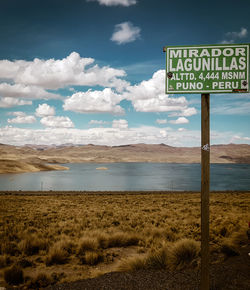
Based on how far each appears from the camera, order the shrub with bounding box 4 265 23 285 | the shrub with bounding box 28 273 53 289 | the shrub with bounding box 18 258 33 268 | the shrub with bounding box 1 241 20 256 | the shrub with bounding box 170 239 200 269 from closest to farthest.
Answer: the shrub with bounding box 28 273 53 289 < the shrub with bounding box 4 265 23 285 < the shrub with bounding box 170 239 200 269 < the shrub with bounding box 18 258 33 268 < the shrub with bounding box 1 241 20 256

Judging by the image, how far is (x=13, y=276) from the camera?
201 inches

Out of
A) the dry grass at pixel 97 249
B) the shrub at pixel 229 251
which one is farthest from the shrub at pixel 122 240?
the shrub at pixel 229 251

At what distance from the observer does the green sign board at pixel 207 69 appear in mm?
3564

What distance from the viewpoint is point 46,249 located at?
23.2 feet

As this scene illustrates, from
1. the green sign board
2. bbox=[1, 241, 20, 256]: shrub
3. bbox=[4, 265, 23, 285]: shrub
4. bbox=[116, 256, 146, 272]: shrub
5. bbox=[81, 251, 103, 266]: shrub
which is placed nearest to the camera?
the green sign board

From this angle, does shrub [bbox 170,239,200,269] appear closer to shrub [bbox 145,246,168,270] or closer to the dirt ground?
shrub [bbox 145,246,168,270]

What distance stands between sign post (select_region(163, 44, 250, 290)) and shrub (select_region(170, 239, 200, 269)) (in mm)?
1755

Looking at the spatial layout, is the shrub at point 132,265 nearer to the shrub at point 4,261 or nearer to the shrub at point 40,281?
the shrub at point 40,281

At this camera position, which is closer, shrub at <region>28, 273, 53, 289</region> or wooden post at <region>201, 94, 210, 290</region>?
wooden post at <region>201, 94, 210, 290</region>

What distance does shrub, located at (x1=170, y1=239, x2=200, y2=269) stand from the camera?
5.33m

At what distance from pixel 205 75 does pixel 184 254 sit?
4310 millimetres

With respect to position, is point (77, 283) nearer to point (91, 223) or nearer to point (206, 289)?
point (206, 289)

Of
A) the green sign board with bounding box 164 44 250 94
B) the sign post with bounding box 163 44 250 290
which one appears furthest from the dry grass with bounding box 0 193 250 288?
the green sign board with bounding box 164 44 250 94

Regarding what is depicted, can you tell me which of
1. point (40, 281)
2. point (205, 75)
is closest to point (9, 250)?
point (40, 281)
